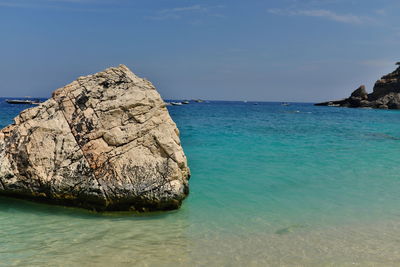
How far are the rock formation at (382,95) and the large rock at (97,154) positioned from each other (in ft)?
336

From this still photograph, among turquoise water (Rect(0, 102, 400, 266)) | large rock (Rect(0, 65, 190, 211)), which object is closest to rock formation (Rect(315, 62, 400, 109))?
turquoise water (Rect(0, 102, 400, 266))

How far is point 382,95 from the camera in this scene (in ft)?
337

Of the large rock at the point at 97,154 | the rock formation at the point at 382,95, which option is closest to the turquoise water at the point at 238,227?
the large rock at the point at 97,154

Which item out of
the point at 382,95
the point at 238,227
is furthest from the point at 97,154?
the point at 382,95

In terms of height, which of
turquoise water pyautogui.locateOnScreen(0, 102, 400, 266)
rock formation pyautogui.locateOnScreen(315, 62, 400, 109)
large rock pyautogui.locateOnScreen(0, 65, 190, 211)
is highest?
rock formation pyautogui.locateOnScreen(315, 62, 400, 109)

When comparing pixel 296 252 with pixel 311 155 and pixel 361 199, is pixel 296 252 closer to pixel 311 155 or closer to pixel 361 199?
pixel 361 199

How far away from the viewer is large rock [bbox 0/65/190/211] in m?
8.05

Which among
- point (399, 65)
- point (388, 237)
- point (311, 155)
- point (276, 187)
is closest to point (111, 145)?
point (276, 187)

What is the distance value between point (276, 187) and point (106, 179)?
5144mm

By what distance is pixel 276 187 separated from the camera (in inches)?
414

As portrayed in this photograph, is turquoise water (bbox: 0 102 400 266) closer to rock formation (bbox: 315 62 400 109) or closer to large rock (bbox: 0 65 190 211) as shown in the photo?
large rock (bbox: 0 65 190 211)

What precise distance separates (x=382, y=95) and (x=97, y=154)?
363 feet

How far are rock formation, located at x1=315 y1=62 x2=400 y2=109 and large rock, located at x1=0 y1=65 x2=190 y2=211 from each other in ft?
336

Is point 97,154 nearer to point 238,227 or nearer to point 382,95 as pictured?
point 238,227
